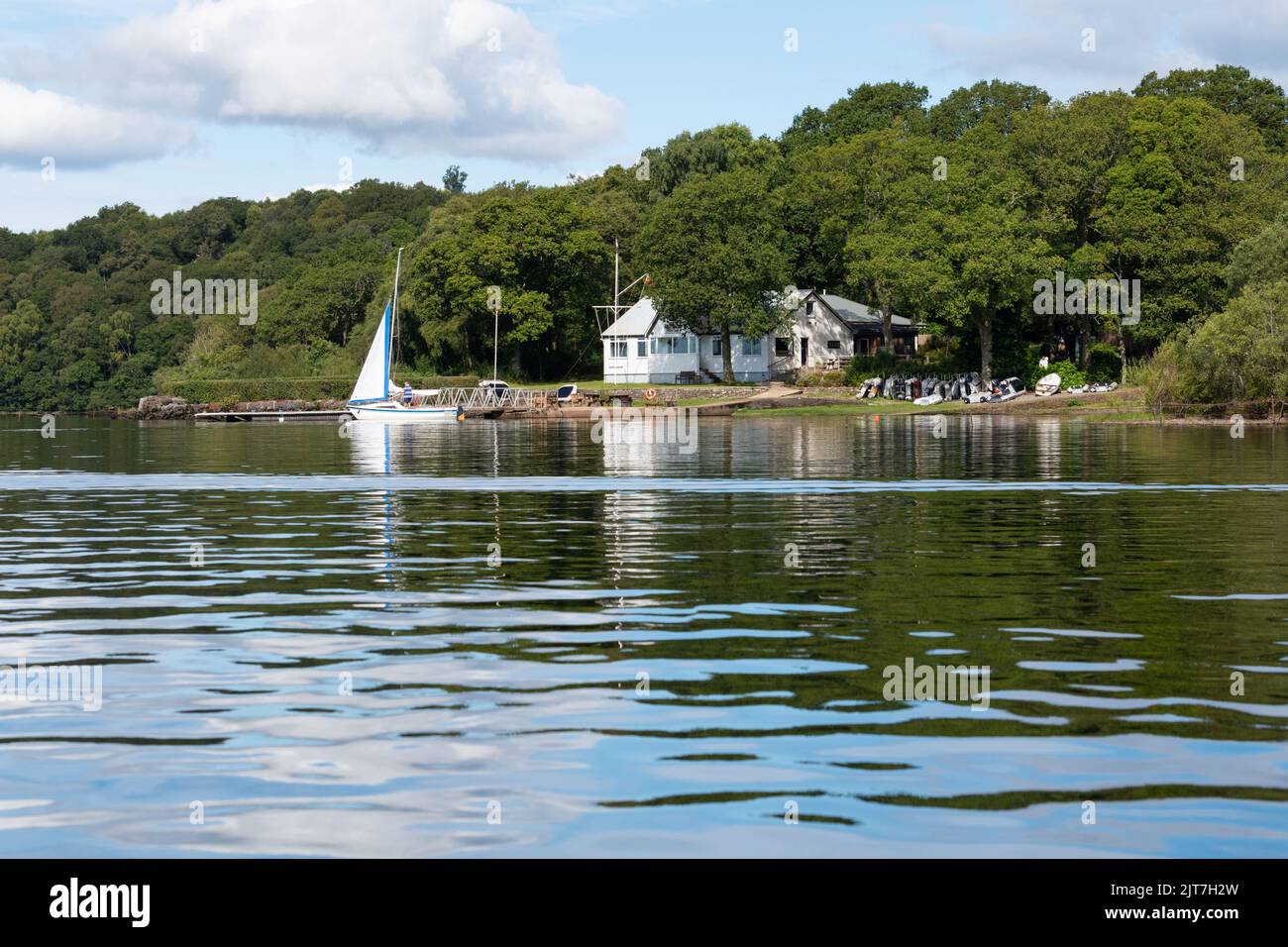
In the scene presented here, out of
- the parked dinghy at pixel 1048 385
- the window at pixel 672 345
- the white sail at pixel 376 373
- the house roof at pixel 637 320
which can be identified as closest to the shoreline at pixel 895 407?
the parked dinghy at pixel 1048 385

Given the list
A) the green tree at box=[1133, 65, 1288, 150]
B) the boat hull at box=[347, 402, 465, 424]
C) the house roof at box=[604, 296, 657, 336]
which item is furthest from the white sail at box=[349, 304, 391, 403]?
the green tree at box=[1133, 65, 1288, 150]

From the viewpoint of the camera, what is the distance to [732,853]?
9.73m

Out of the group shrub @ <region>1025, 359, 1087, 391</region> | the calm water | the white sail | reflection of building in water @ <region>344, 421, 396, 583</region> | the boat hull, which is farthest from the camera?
the white sail

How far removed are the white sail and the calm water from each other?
272 ft

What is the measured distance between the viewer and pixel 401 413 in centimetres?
11756

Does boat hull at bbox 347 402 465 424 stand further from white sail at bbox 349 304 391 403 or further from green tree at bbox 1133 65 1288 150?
green tree at bbox 1133 65 1288 150

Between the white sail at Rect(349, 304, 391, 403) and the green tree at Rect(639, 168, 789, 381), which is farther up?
the green tree at Rect(639, 168, 789, 381)

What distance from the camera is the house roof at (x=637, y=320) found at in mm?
136500

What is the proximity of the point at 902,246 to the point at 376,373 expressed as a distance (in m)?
43.3

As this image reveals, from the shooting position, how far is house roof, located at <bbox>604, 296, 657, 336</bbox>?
448 ft

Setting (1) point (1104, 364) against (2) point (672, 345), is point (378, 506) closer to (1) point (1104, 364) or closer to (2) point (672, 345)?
(1) point (1104, 364)

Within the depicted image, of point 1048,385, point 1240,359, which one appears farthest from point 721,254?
point 1240,359

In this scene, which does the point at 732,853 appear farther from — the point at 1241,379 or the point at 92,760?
the point at 1241,379

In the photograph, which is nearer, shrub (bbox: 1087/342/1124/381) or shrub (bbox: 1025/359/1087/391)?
shrub (bbox: 1025/359/1087/391)
